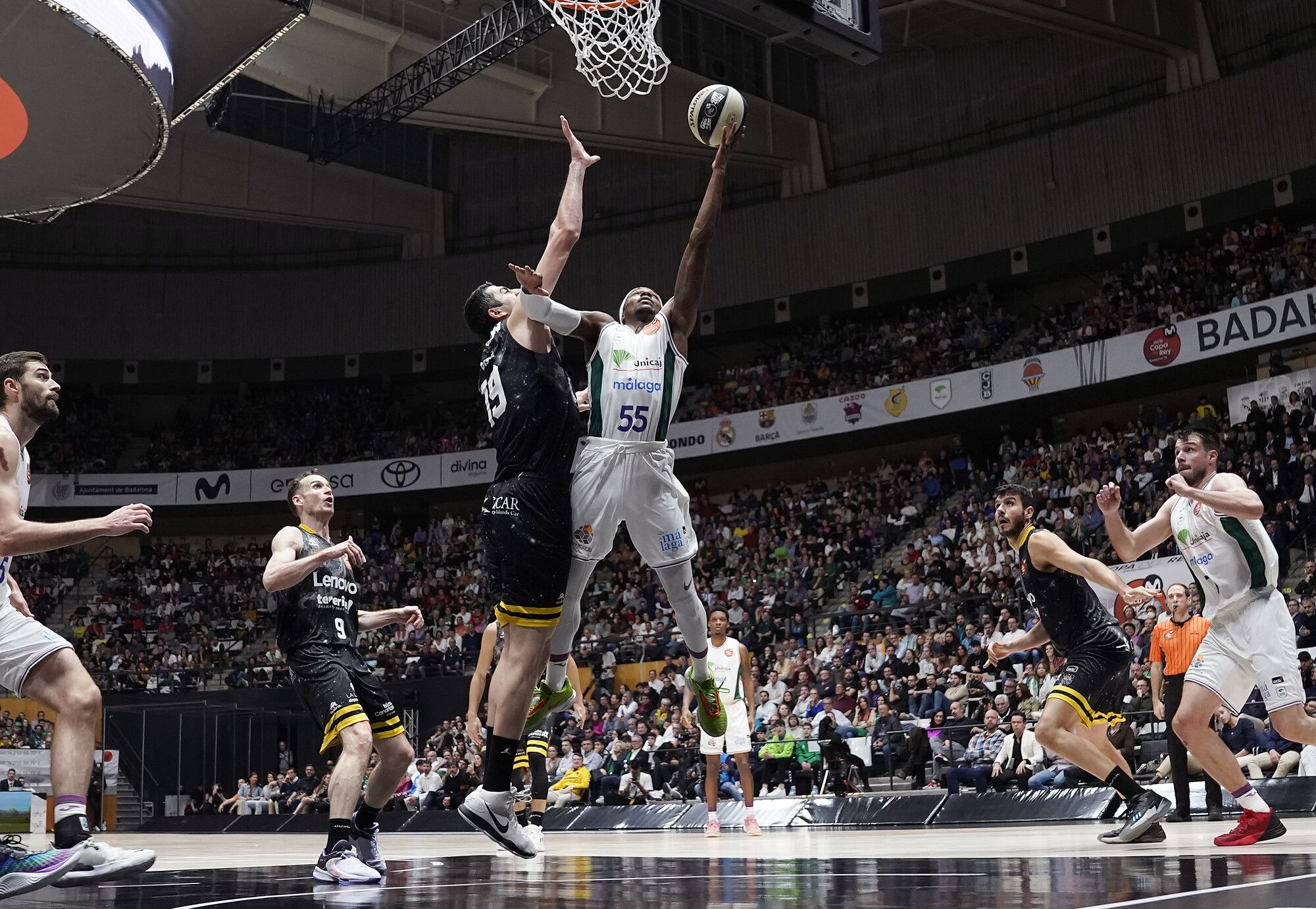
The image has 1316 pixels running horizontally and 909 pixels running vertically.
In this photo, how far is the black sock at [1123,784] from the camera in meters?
7.36

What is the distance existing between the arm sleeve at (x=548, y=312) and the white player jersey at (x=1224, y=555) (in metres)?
3.93

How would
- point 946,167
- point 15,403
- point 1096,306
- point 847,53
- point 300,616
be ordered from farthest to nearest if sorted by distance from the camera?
point 946,167 → point 1096,306 → point 847,53 → point 300,616 → point 15,403

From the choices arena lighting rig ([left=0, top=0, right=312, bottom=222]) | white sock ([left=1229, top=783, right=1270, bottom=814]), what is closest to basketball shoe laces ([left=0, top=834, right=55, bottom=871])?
white sock ([left=1229, top=783, right=1270, bottom=814])

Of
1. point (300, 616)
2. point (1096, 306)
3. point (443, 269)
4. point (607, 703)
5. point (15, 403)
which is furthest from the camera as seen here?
point (443, 269)

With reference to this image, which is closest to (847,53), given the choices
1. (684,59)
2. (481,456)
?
(684,59)

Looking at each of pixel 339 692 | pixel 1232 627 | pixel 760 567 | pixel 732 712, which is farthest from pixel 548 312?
pixel 760 567

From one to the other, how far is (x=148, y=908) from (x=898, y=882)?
264 cm

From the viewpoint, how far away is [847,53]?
32.8ft

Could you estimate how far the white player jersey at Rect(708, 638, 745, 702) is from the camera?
40.8ft

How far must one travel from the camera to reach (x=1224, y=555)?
285 inches

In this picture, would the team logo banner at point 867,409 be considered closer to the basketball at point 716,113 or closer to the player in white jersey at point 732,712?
the player in white jersey at point 732,712

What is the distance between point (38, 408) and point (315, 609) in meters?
2.09

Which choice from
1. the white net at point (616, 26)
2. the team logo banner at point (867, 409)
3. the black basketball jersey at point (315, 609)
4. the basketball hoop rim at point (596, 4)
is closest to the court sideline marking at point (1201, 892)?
the black basketball jersey at point (315, 609)

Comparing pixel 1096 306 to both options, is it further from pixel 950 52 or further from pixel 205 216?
pixel 205 216
